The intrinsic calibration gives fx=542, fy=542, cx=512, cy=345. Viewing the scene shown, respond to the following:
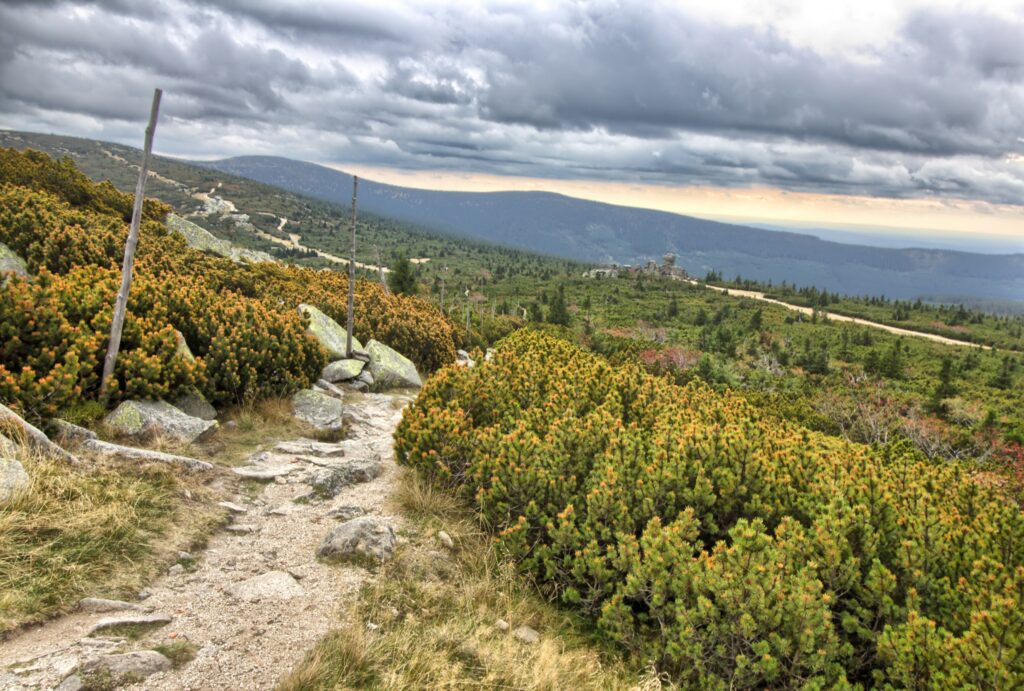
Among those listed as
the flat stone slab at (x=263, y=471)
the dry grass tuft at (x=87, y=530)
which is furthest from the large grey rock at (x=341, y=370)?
the dry grass tuft at (x=87, y=530)

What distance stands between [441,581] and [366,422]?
→ 23.3 feet

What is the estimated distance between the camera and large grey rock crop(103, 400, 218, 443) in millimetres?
8391

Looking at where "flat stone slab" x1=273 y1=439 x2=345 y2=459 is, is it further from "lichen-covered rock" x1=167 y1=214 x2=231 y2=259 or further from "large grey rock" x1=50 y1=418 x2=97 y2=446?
"lichen-covered rock" x1=167 y1=214 x2=231 y2=259

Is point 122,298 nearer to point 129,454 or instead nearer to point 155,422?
point 155,422

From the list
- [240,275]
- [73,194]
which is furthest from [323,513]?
[73,194]

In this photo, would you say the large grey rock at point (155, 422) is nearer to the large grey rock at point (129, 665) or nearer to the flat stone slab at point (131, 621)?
the flat stone slab at point (131, 621)

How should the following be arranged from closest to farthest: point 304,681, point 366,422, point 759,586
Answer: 1. point 304,681
2. point 759,586
3. point 366,422

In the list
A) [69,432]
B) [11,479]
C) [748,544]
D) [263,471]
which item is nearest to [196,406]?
[263,471]

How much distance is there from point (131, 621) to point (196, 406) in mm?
6357

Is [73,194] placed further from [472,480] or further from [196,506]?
[472,480]

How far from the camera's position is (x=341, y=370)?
1547 centimetres

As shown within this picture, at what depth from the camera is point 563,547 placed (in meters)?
6.55

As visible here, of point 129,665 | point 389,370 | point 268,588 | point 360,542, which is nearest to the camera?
point 129,665

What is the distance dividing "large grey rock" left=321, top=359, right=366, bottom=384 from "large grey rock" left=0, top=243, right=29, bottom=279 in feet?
23.9
